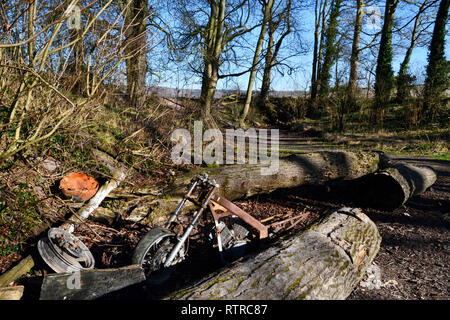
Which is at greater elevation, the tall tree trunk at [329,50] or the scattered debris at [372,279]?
the tall tree trunk at [329,50]

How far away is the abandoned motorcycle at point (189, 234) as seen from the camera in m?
3.24

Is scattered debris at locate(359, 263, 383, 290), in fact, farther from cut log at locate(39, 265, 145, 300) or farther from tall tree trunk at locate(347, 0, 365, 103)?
tall tree trunk at locate(347, 0, 365, 103)

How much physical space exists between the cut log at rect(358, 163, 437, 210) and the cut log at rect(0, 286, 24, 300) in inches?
226

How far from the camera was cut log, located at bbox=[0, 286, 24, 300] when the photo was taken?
2.76m

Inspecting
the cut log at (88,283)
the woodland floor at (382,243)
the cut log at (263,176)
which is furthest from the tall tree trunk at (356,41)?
the cut log at (88,283)

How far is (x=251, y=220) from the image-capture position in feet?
12.8

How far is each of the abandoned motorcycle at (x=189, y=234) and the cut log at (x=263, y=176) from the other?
46.3 inches

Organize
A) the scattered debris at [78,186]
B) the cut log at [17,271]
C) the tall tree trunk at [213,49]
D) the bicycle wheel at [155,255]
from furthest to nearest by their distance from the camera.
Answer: the tall tree trunk at [213,49], the scattered debris at [78,186], the bicycle wheel at [155,255], the cut log at [17,271]

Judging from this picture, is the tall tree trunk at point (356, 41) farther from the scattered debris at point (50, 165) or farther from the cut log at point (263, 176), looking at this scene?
the scattered debris at point (50, 165)

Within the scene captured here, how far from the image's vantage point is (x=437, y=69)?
1354cm

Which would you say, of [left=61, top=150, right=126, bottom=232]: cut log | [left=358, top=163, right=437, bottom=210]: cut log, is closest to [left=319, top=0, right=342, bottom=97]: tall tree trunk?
[left=358, top=163, right=437, bottom=210]: cut log

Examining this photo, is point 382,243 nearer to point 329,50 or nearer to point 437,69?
point 437,69
